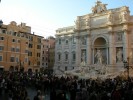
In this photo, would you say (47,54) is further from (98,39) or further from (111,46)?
(111,46)

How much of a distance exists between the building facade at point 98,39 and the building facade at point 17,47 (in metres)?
6.08

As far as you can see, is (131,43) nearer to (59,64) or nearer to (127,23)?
(127,23)

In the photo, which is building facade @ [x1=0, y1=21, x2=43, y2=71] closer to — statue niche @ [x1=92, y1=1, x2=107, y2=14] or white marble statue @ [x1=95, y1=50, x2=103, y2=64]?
white marble statue @ [x1=95, y1=50, x2=103, y2=64]

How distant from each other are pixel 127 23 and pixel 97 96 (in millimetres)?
28016

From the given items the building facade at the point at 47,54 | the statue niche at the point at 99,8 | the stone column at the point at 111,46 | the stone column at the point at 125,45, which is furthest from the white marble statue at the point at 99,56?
the building facade at the point at 47,54

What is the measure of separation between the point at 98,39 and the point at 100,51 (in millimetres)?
2326

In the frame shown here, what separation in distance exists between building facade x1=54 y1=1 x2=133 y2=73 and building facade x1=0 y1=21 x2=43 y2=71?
6.08 metres

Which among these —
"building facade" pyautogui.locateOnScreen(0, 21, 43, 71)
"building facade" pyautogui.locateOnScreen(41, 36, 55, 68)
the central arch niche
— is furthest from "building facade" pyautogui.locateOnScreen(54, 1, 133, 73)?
"building facade" pyautogui.locateOnScreen(41, 36, 55, 68)

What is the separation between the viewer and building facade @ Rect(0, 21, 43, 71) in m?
42.0

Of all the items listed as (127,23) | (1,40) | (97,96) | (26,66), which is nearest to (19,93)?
(97,96)

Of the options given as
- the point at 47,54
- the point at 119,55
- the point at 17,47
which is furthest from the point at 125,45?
the point at 47,54

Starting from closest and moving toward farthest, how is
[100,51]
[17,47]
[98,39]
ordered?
1. [100,51]
2. [98,39]
3. [17,47]

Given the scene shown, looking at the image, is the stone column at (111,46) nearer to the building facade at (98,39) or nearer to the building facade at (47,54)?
the building facade at (98,39)

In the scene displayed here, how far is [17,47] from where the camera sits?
44.7 metres
